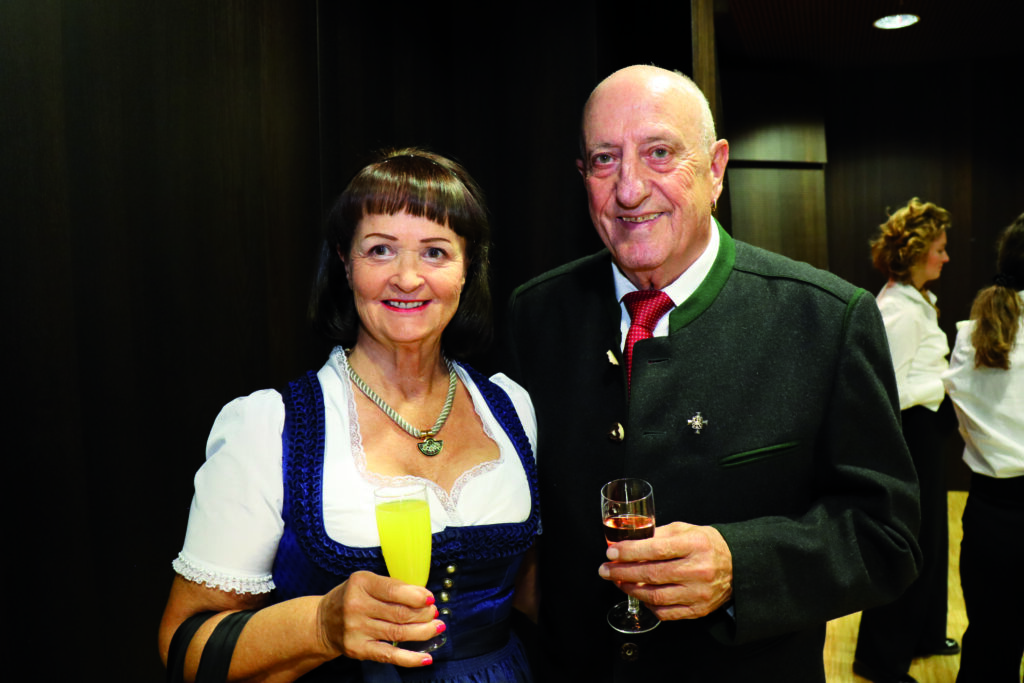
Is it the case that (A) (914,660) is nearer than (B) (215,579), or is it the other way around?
(B) (215,579)

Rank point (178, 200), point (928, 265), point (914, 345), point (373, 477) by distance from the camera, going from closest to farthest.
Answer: point (373, 477) < point (178, 200) < point (914, 345) < point (928, 265)

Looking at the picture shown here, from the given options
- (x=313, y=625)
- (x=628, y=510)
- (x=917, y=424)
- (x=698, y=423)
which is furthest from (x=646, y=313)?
(x=917, y=424)

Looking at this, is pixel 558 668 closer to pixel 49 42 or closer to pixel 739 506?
pixel 739 506

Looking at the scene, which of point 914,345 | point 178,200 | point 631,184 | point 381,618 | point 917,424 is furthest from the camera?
point 914,345

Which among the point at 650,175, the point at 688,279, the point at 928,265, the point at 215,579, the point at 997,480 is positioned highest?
the point at 650,175

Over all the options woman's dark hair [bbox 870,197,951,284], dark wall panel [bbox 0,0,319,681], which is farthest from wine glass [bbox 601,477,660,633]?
woman's dark hair [bbox 870,197,951,284]

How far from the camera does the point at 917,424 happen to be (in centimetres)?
415

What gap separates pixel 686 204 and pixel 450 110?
1830 millimetres

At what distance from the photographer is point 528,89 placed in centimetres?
323

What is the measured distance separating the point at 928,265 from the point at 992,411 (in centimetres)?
139

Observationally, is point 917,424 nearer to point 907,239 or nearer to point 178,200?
point 907,239

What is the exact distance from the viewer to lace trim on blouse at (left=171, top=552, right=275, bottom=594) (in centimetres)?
155

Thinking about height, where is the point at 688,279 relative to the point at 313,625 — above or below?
above

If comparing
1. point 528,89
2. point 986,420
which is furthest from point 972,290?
point 528,89
